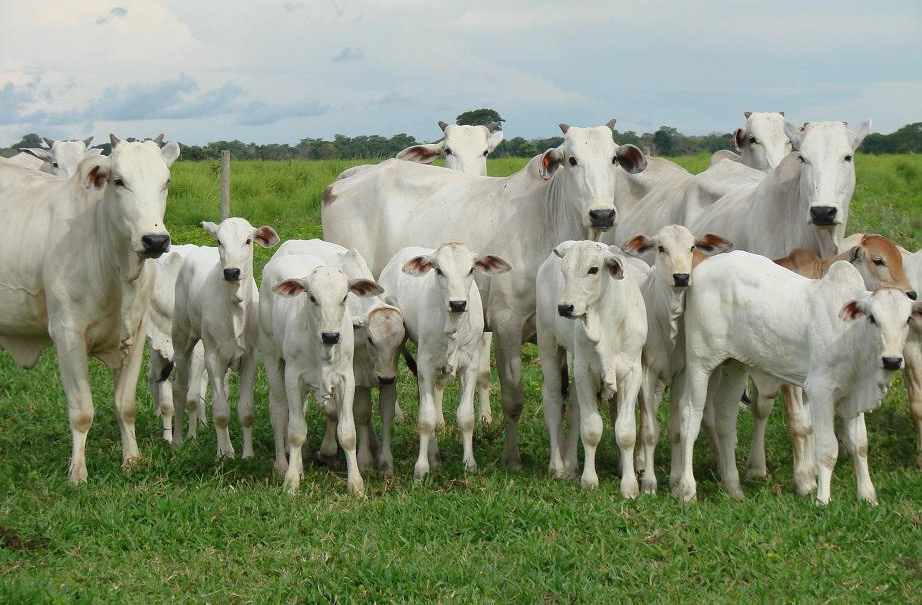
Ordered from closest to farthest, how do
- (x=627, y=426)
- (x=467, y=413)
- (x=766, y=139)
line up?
(x=627, y=426) → (x=467, y=413) → (x=766, y=139)

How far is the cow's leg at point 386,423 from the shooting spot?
8.89 meters

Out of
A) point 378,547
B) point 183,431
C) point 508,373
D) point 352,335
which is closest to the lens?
point 378,547

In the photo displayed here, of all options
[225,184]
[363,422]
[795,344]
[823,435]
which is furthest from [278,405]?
[225,184]

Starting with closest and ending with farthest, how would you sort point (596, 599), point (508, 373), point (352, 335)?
point (596, 599)
point (352, 335)
point (508, 373)

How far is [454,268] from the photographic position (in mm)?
8367

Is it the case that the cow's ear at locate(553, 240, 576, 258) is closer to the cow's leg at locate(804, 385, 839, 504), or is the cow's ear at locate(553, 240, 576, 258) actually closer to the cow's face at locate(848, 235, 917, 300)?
the cow's leg at locate(804, 385, 839, 504)

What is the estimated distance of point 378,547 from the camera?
678 centimetres

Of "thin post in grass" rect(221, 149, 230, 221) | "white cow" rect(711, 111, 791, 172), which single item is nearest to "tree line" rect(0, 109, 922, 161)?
"thin post in grass" rect(221, 149, 230, 221)

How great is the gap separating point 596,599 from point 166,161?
481 centimetres

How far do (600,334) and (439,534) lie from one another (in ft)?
5.89

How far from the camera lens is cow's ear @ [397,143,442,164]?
41.9ft

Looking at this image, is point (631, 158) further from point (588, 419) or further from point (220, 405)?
point (220, 405)

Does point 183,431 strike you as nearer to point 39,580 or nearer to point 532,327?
point 532,327

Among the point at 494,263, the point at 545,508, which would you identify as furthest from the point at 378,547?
the point at 494,263
